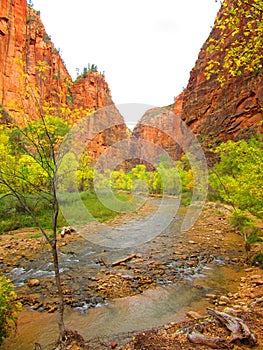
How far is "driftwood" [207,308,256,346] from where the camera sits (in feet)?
13.3

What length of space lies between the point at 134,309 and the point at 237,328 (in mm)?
2948

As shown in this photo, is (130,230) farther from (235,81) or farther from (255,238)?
(235,81)

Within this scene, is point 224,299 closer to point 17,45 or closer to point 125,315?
point 125,315

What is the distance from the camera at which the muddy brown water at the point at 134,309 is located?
211 inches

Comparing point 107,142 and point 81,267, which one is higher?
point 107,142

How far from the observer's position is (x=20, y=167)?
676 inches

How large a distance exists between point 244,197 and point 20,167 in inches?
574

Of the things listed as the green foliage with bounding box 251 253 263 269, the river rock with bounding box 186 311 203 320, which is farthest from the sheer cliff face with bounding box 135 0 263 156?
the river rock with bounding box 186 311 203 320

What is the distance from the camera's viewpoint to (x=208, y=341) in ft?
13.3

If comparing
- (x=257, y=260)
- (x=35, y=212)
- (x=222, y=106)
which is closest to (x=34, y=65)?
(x=35, y=212)

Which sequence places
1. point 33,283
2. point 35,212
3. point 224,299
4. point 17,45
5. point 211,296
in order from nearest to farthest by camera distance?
point 224,299
point 211,296
point 33,283
point 35,212
point 17,45

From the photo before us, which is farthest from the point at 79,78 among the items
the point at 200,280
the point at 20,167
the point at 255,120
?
the point at 200,280

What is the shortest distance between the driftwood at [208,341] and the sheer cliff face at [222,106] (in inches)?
1118

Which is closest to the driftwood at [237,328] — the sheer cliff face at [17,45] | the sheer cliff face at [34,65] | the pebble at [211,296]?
the pebble at [211,296]
